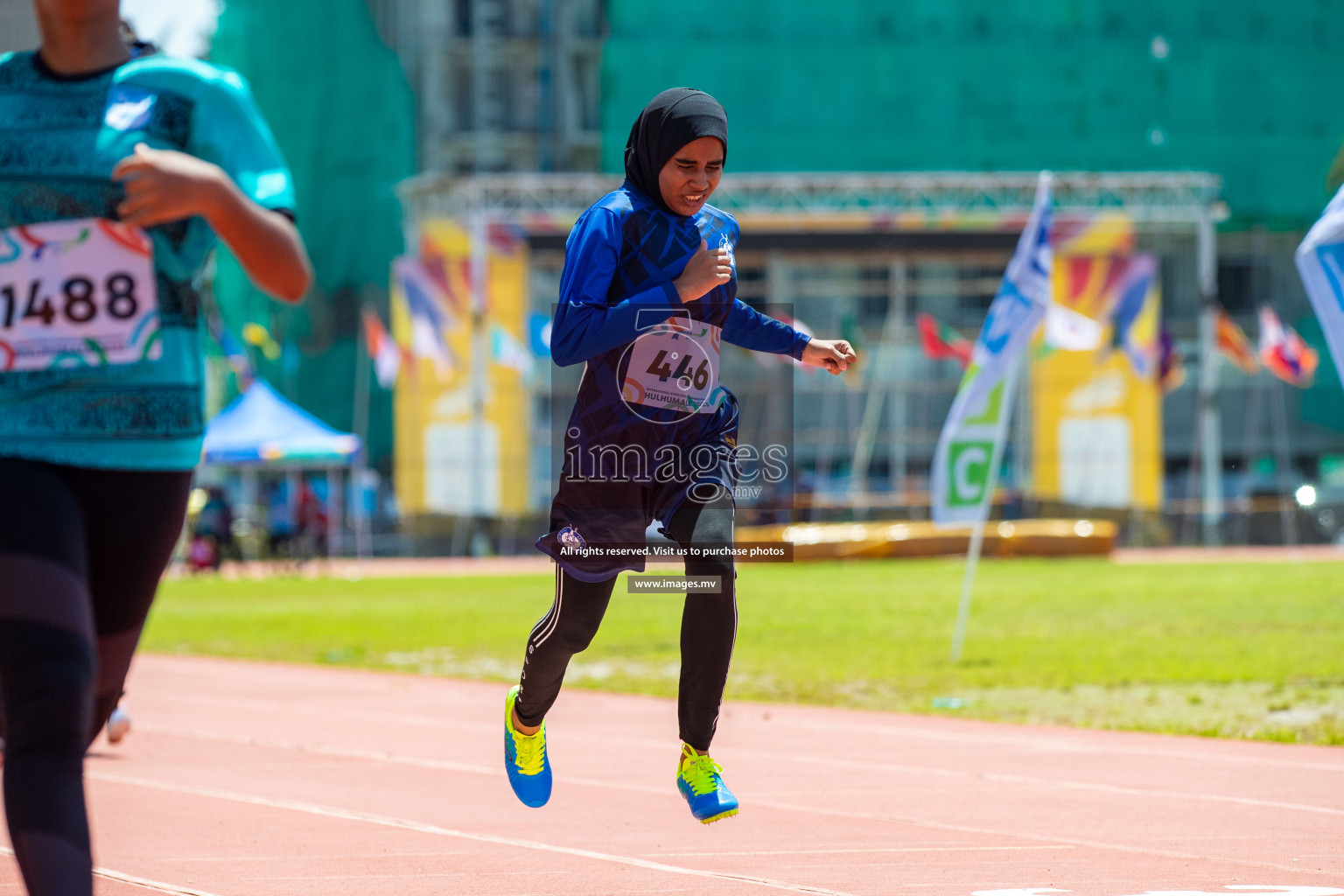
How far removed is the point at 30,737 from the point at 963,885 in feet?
8.53

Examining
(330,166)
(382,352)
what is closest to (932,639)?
(382,352)

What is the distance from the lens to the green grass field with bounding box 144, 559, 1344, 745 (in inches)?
443

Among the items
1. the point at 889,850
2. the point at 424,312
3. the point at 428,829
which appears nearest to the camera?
the point at 889,850

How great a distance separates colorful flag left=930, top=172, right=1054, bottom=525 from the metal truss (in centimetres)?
3122

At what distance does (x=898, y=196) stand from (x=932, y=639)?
1198 inches

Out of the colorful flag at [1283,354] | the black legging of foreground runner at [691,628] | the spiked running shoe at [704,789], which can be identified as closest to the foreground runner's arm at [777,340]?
the black legging of foreground runner at [691,628]

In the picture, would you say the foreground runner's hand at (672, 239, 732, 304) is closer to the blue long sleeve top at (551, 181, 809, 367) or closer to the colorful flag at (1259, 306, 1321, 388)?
the blue long sleeve top at (551, 181, 809, 367)

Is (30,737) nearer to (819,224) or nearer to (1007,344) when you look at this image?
(1007,344)

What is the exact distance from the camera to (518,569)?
3791 centimetres

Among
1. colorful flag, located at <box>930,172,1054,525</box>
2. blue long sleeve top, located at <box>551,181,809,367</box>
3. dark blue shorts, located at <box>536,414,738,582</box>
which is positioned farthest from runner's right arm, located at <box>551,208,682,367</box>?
colorful flag, located at <box>930,172,1054,525</box>

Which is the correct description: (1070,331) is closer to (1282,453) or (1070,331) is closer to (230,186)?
(1282,453)

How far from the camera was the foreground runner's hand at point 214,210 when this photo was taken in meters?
3.22

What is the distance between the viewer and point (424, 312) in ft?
142

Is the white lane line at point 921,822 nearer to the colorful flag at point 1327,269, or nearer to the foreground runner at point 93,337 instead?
the colorful flag at point 1327,269
